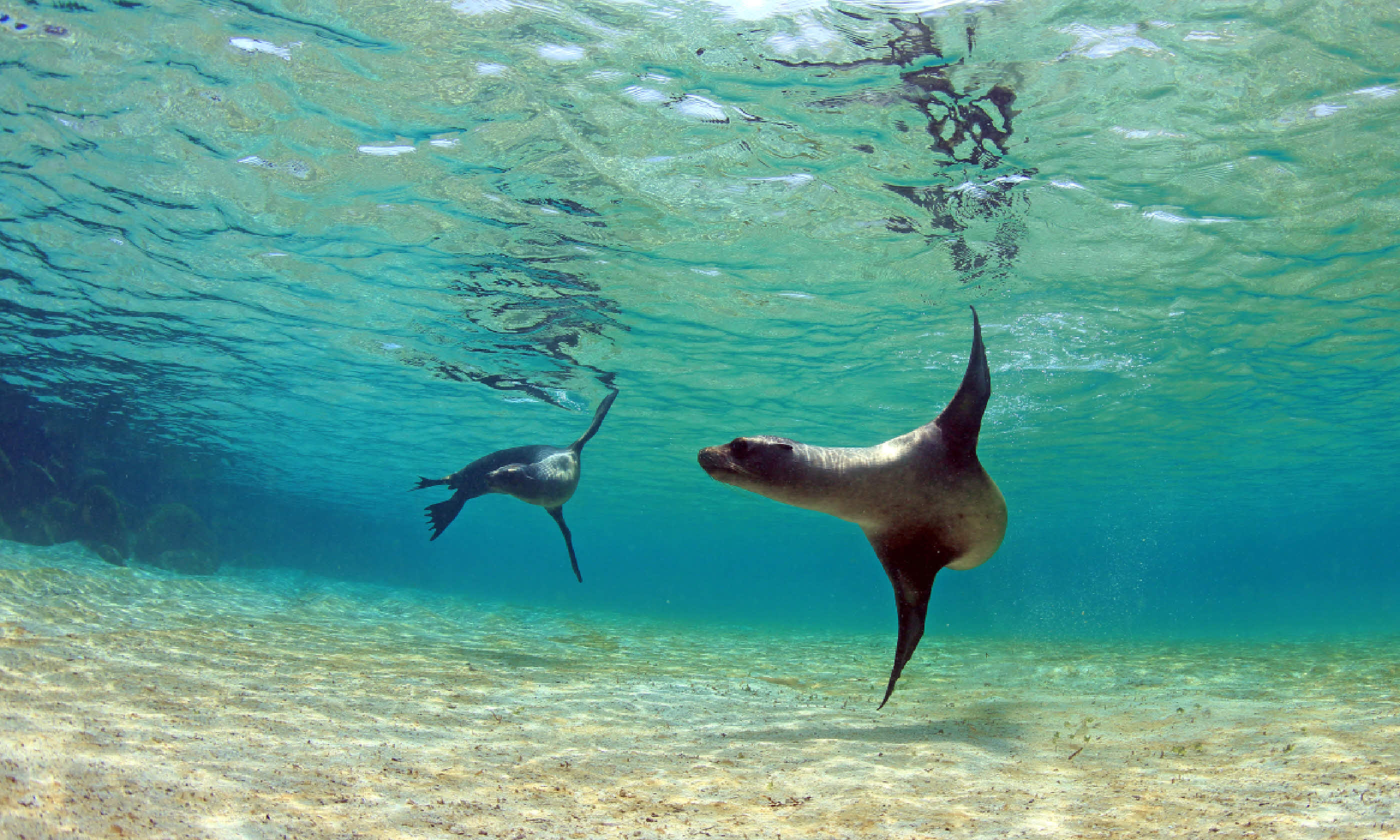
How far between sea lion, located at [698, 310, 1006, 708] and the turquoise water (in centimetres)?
532

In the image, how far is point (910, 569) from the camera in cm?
471

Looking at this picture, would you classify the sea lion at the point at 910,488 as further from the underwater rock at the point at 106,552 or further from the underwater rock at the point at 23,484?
the underwater rock at the point at 23,484

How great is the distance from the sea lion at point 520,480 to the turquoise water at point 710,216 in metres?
4.35

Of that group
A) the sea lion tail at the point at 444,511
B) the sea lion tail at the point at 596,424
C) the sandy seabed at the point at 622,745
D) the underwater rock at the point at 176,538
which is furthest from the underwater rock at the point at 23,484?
the sea lion tail at the point at 596,424

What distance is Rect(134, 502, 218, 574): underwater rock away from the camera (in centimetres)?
2350

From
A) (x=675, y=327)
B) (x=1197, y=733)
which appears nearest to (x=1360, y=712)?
(x=1197, y=733)

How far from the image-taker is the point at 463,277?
13.5 meters

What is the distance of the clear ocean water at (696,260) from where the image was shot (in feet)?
23.7

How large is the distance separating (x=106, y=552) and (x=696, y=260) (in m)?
21.8

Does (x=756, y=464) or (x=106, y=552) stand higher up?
(x=756, y=464)

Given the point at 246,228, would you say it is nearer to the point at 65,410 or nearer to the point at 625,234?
the point at 625,234

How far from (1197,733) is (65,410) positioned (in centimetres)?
3848

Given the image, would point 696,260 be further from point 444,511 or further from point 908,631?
point 908,631

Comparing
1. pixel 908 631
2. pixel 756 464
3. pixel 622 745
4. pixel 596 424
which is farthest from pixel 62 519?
pixel 908 631
